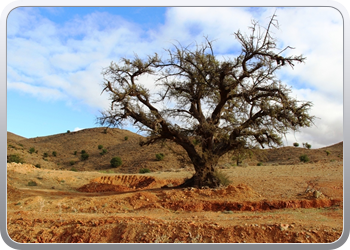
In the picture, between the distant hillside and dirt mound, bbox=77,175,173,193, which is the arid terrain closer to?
dirt mound, bbox=77,175,173,193

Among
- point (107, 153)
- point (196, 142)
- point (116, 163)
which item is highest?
point (196, 142)

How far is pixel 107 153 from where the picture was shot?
51.2 m

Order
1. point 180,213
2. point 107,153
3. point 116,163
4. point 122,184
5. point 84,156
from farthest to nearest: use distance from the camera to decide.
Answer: point 107,153 < point 84,156 < point 116,163 < point 122,184 < point 180,213

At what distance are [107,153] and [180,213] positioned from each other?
141 feet

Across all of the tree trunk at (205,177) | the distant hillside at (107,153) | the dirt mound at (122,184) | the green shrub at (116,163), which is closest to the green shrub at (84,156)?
the distant hillside at (107,153)

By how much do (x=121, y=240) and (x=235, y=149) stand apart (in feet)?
25.8

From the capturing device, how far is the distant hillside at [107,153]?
38500 mm

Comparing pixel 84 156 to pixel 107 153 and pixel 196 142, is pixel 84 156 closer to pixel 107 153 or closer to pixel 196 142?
pixel 107 153

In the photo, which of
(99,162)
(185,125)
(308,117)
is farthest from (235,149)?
(99,162)

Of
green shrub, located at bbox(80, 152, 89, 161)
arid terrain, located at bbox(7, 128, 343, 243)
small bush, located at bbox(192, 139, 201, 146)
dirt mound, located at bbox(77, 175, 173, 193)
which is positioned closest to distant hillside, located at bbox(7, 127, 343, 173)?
green shrub, located at bbox(80, 152, 89, 161)

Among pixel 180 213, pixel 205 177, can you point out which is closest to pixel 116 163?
pixel 205 177

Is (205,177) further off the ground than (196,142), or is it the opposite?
(196,142)

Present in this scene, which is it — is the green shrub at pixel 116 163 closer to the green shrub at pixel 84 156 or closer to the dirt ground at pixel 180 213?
the green shrub at pixel 84 156
